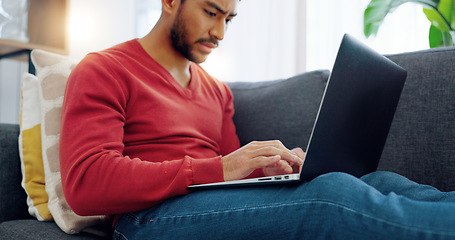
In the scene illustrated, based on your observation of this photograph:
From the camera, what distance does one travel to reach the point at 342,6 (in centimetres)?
221

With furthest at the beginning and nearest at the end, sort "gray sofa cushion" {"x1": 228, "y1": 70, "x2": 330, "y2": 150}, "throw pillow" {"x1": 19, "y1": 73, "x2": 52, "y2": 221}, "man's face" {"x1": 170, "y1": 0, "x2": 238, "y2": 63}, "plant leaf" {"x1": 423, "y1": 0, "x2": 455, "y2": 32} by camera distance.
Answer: "plant leaf" {"x1": 423, "y1": 0, "x2": 455, "y2": 32}, "gray sofa cushion" {"x1": 228, "y1": 70, "x2": 330, "y2": 150}, "man's face" {"x1": 170, "y1": 0, "x2": 238, "y2": 63}, "throw pillow" {"x1": 19, "y1": 73, "x2": 52, "y2": 221}

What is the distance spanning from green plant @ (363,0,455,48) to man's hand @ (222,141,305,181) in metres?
1.05

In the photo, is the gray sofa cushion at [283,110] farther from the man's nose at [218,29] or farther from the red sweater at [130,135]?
the man's nose at [218,29]

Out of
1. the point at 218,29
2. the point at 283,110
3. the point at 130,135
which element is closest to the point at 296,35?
the point at 283,110

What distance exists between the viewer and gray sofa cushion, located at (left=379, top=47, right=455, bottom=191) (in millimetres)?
1063

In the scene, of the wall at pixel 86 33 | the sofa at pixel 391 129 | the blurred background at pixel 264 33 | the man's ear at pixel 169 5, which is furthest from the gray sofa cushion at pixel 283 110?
the wall at pixel 86 33

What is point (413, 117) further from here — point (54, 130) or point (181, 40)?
point (54, 130)

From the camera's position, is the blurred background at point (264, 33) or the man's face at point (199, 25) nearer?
the man's face at point (199, 25)

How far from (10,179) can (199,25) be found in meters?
0.63

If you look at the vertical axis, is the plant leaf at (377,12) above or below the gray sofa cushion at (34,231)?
above

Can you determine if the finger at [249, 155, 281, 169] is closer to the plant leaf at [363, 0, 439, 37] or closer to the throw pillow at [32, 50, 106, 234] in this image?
the throw pillow at [32, 50, 106, 234]

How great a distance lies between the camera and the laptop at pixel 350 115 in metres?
0.70

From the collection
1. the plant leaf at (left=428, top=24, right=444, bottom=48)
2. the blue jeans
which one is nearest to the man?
the blue jeans

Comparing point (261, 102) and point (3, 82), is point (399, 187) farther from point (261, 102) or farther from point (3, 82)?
point (3, 82)
